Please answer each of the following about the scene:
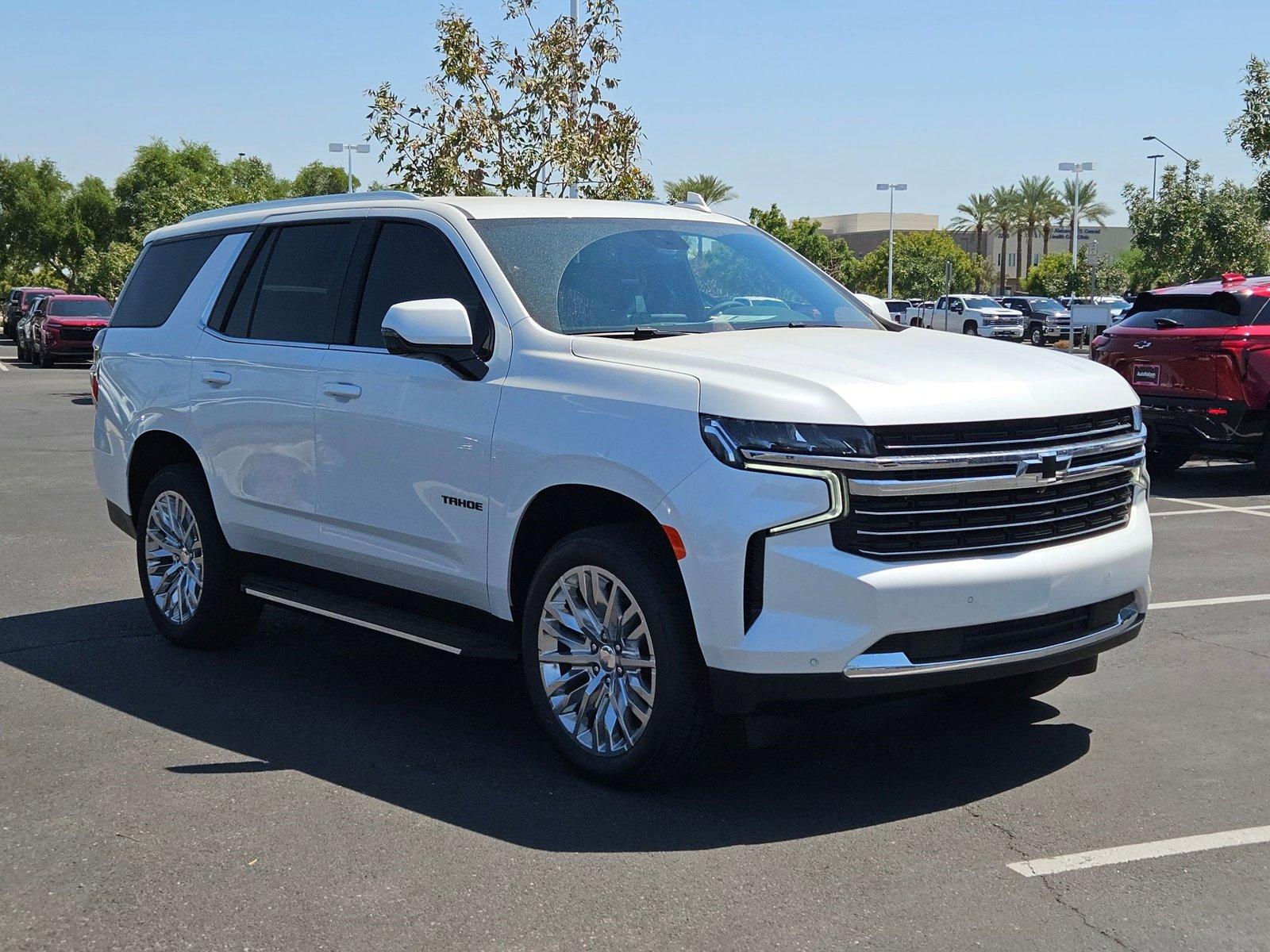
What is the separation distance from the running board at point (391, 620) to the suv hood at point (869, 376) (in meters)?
1.11

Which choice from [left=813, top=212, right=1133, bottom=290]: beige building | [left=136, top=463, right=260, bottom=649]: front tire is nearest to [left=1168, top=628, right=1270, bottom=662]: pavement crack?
[left=136, top=463, right=260, bottom=649]: front tire

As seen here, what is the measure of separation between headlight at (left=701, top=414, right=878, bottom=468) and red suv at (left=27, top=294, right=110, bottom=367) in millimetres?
33597

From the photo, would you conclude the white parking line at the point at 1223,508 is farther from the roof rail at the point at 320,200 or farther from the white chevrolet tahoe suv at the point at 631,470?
the roof rail at the point at 320,200

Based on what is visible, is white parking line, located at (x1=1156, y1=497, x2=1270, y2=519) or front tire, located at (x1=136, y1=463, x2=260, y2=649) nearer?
front tire, located at (x1=136, y1=463, x2=260, y2=649)

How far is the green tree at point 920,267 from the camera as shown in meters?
101

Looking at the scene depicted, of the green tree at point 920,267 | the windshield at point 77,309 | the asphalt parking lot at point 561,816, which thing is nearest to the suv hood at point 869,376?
the asphalt parking lot at point 561,816

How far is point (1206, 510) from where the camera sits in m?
12.3

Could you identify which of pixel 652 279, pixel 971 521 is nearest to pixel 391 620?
pixel 652 279

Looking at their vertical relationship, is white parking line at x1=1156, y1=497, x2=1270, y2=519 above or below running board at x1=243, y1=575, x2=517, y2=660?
below

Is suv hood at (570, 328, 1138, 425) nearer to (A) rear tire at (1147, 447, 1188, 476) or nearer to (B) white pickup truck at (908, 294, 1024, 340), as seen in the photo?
(A) rear tire at (1147, 447, 1188, 476)

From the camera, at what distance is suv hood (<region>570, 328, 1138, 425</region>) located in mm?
4594

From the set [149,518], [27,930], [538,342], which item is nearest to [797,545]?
[538,342]

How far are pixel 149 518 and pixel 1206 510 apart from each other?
8578 mm

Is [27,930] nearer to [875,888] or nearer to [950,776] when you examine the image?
[875,888]
